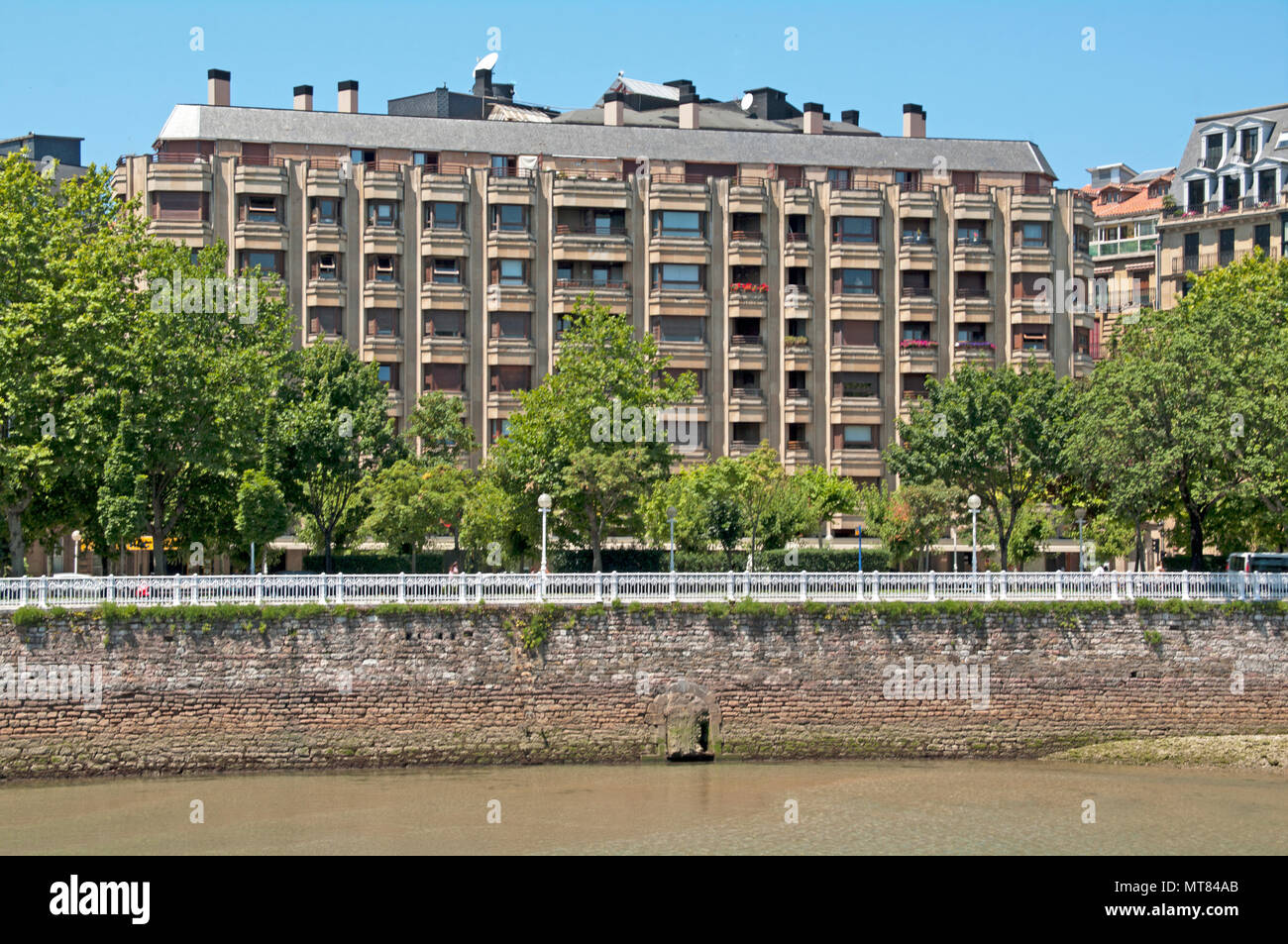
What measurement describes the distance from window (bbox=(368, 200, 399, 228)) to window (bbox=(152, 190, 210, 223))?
736cm

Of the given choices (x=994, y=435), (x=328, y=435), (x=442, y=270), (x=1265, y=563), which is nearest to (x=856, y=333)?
(x=442, y=270)

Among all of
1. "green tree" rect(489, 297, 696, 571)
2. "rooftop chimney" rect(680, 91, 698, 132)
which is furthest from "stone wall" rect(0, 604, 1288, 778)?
"rooftop chimney" rect(680, 91, 698, 132)

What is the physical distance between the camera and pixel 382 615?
38.4 meters

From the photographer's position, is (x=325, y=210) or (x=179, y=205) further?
(x=325, y=210)

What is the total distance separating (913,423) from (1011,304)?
21.2 meters

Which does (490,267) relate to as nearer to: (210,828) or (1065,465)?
(1065,465)

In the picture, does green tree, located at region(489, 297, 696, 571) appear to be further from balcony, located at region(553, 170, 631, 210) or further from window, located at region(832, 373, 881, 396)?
window, located at region(832, 373, 881, 396)

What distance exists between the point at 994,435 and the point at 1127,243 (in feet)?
191

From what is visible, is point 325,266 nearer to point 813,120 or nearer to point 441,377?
point 441,377

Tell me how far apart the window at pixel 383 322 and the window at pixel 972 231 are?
27433 millimetres

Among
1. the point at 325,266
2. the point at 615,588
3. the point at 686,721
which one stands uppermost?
the point at 325,266

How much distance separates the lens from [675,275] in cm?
7294

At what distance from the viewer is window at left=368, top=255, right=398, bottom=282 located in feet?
233

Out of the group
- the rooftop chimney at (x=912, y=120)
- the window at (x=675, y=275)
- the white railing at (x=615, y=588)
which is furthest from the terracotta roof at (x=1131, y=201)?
the white railing at (x=615, y=588)
